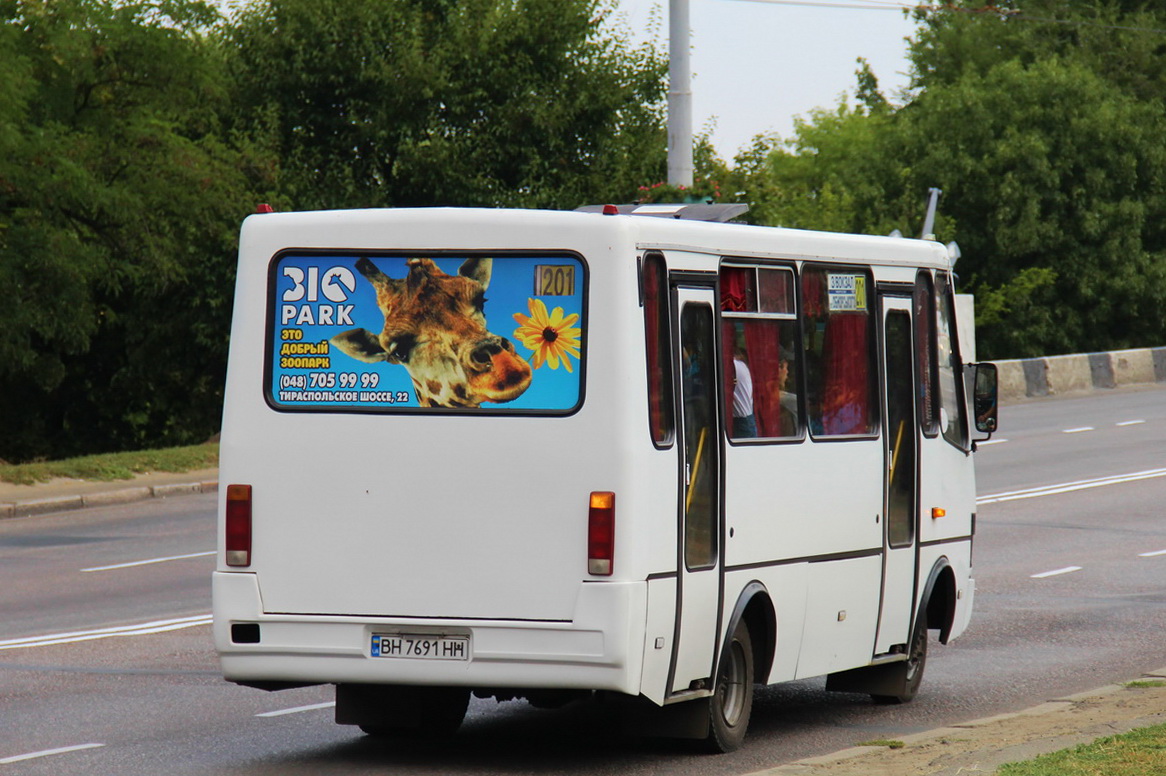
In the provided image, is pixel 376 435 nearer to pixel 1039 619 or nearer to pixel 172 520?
pixel 1039 619

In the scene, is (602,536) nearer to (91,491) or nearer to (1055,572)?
(1055,572)

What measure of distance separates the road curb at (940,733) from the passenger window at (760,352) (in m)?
1.57

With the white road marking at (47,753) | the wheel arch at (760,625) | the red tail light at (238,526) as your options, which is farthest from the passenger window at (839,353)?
the white road marking at (47,753)

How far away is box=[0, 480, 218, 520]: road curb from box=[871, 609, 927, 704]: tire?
13.3m

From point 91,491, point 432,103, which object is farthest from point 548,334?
point 432,103

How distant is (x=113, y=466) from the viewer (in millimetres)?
24094

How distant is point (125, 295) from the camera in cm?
3456

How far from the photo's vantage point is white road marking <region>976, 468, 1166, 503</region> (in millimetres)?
22031

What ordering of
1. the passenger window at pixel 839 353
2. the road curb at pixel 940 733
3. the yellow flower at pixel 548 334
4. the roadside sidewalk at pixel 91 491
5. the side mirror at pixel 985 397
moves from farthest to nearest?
the roadside sidewalk at pixel 91 491
the side mirror at pixel 985 397
the passenger window at pixel 839 353
the yellow flower at pixel 548 334
the road curb at pixel 940 733

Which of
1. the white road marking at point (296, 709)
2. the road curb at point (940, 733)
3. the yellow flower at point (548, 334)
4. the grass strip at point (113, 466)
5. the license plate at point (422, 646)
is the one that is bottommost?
the white road marking at point (296, 709)

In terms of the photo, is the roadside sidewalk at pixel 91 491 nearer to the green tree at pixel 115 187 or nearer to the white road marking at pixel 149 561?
the white road marking at pixel 149 561

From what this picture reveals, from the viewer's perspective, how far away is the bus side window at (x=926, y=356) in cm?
1082

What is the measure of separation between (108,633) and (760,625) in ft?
17.7

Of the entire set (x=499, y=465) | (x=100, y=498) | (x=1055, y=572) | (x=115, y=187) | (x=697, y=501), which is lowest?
(x=1055, y=572)
